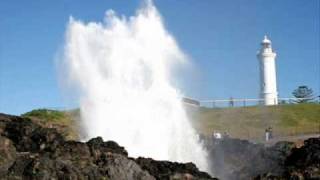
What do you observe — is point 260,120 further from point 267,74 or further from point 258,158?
point 258,158

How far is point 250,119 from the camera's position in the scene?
57.7m

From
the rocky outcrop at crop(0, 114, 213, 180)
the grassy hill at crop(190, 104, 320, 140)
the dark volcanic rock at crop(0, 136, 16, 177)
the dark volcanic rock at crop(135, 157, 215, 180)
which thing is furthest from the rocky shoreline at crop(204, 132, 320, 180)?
the grassy hill at crop(190, 104, 320, 140)

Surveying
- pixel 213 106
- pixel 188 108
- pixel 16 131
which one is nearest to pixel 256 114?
pixel 213 106

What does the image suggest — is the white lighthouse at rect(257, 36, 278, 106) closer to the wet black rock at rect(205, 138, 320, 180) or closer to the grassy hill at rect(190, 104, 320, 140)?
the grassy hill at rect(190, 104, 320, 140)

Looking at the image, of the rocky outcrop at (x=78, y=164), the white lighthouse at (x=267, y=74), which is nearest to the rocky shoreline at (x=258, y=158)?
the rocky outcrop at (x=78, y=164)

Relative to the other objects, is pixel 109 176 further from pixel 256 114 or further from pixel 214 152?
pixel 256 114

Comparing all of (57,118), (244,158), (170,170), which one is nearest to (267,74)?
(57,118)

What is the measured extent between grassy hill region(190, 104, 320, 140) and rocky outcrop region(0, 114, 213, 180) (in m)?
25.6

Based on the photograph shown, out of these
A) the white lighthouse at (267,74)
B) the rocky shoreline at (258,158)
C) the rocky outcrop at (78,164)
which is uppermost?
the white lighthouse at (267,74)

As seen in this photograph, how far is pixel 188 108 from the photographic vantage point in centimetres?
3809

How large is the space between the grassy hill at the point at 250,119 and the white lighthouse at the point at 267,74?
3.54 metres

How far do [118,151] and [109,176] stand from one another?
355 cm

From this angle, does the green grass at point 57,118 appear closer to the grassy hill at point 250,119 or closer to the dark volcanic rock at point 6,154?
the grassy hill at point 250,119

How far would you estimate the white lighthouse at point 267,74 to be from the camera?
7106 centimetres
